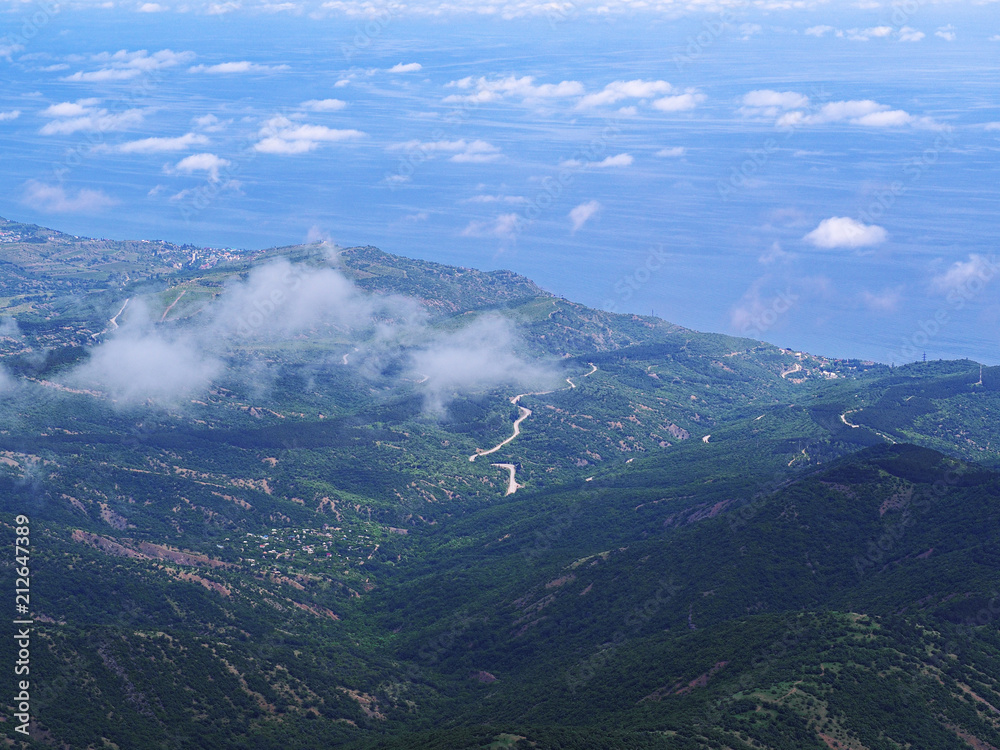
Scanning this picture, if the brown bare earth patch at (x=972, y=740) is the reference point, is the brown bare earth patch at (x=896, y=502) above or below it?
above

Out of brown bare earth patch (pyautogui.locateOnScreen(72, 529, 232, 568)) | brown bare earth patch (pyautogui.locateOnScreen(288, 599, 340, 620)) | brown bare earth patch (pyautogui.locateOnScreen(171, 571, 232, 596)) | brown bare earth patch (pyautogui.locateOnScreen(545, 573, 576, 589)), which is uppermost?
brown bare earth patch (pyautogui.locateOnScreen(72, 529, 232, 568))

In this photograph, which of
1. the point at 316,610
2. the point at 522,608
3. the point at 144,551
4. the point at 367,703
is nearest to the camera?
the point at 367,703

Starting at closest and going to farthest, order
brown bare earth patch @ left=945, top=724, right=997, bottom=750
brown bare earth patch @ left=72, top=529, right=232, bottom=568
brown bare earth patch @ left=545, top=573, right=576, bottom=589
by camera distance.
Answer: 1. brown bare earth patch @ left=945, top=724, right=997, bottom=750
2. brown bare earth patch @ left=545, top=573, right=576, bottom=589
3. brown bare earth patch @ left=72, top=529, right=232, bottom=568

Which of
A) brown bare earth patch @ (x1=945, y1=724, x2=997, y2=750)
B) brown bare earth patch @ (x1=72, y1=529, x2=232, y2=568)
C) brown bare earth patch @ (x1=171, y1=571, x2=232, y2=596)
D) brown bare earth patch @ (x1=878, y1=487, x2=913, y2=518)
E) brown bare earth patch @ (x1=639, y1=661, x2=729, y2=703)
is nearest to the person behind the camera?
brown bare earth patch @ (x1=945, y1=724, x2=997, y2=750)

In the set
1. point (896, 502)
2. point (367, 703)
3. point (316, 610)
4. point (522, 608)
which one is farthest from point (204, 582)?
point (896, 502)

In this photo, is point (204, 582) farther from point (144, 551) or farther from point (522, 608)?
point (522, 608)

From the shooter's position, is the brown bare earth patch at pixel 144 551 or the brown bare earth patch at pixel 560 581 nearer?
the brown bare earth patch at pixel 560 581

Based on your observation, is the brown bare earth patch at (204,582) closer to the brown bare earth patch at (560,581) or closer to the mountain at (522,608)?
the mountain at (522,608)

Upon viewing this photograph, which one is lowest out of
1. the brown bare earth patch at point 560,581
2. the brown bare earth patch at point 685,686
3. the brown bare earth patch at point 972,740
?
the brown bare earth patch at point 972,740

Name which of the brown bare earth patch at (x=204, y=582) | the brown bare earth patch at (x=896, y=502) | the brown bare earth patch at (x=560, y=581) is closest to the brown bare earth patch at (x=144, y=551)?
the brown bare earth patch at (x=204, y=582)

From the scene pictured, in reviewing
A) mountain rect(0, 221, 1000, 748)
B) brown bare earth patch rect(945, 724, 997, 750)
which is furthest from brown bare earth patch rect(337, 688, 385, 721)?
brown bare earth patch rect(945, 724, 997, 750)

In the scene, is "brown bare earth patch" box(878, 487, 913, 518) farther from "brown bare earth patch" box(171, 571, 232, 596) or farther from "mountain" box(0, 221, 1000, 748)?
"brown bare earth patch" box(171, 571, 232, 596)

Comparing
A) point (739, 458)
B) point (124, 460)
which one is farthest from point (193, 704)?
point (739, 458)
